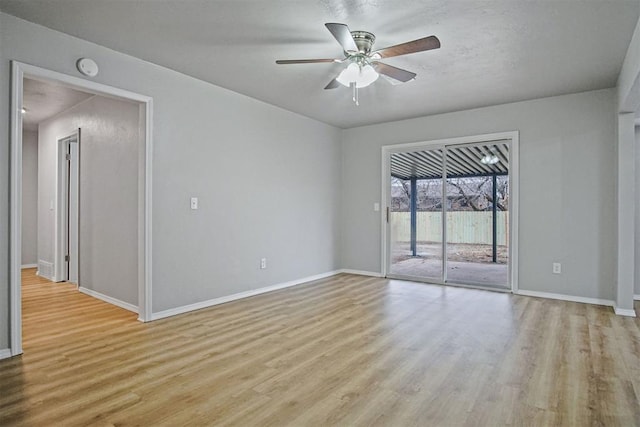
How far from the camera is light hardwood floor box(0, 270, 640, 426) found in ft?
6.51

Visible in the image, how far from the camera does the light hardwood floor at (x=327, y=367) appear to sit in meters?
1.98

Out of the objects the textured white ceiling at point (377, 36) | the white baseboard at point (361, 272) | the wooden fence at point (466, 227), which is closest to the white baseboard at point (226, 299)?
the white baseboard at point (361, 272)

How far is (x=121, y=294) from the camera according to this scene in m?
4.16

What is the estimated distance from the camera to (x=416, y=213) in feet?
19.7

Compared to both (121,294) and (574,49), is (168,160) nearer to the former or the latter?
(121,294)

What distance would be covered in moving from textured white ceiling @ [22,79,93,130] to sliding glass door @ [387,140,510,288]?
475 cm

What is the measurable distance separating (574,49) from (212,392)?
4.10 m

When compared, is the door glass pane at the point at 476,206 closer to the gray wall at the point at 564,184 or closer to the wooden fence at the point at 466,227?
the wooden fence at the point at 466,227

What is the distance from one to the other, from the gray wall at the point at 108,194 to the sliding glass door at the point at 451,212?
3928 millimetres

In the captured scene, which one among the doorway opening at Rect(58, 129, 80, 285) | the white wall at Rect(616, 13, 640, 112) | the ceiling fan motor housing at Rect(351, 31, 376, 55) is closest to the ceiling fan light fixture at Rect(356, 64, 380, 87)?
the ceiling fan motor housing at Rect(351, 31, 376, 55)

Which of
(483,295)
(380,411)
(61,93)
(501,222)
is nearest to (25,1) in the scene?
(61,93)

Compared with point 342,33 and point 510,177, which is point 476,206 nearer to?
point 510,177

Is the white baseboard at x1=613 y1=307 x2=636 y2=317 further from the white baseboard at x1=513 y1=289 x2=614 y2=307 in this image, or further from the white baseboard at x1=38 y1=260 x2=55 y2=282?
the white baseboard at x1=38 y1=260 x2=55 y2=282

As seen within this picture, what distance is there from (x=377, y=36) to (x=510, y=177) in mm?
3085
